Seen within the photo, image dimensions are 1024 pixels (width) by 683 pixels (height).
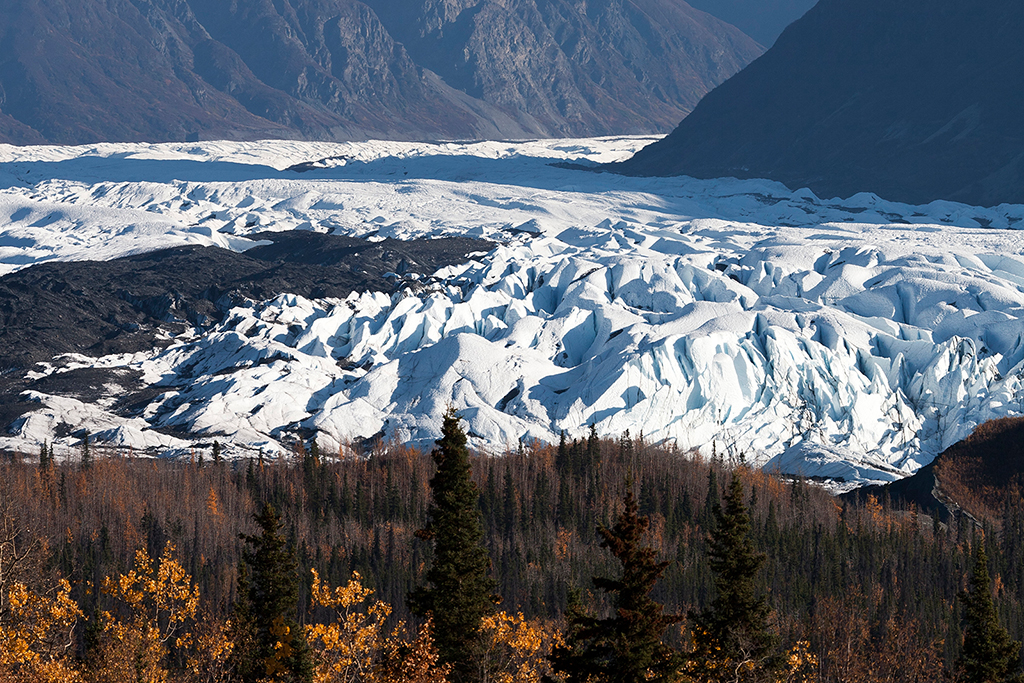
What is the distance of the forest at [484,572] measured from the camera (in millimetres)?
34781

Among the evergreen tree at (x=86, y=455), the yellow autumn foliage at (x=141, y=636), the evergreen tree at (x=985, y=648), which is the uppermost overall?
the yellow autumn foliage at (x=141, y=636)

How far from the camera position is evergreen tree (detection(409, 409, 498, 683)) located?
38594 mm

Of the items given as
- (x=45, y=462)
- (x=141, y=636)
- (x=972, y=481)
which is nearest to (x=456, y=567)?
(x=141, y=636)

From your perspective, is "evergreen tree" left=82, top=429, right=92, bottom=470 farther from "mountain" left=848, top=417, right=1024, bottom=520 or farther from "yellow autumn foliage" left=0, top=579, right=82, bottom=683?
"yellow autumn foliage" left=0, top=579, right=82, bottom=683

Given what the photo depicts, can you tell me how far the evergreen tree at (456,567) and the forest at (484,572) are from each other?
70 mm

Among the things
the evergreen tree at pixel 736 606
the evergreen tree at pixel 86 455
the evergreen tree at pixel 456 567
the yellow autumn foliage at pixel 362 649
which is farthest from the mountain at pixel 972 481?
the yellow autumn foliage at pixel 362 649

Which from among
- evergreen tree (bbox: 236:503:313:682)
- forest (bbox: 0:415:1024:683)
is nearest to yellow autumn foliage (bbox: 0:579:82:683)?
forest (bbox: 0:415:1024:683)

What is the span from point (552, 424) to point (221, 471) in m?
47.3

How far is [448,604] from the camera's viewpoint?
38969 mm

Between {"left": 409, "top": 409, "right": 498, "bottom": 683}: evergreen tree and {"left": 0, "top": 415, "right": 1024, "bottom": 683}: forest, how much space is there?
70 mm

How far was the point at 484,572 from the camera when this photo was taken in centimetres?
4025

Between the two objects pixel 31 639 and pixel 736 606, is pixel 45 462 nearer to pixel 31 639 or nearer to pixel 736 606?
pixel 31 639

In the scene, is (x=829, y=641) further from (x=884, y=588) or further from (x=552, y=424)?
(x=552, y=424)

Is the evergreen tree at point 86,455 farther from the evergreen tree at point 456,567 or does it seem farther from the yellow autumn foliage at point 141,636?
the evergreen tree at point 456,567
